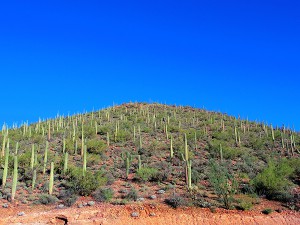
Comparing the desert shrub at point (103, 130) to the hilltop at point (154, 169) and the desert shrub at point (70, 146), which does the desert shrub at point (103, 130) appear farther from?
the desert shrub at point (70, 146)

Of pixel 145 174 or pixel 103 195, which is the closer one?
pixel 103 195

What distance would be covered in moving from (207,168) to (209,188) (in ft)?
11.3

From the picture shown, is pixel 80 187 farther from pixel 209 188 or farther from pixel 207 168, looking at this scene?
pixel 207 168

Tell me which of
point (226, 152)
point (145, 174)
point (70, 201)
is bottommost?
point (70, 201)

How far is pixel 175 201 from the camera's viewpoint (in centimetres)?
1465

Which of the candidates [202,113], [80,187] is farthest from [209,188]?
[202,113]

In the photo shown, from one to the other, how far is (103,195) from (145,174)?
3816 millimetres

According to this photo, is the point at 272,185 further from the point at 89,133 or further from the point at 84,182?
the point at 89,133

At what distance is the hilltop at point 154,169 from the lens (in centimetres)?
1566

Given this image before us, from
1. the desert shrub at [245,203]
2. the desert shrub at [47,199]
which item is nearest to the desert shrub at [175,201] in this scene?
the desert shrub at [245,203]

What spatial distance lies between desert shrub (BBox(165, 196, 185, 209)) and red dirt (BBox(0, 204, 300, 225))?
26 cm

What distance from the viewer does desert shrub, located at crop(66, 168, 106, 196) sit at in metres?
16.6

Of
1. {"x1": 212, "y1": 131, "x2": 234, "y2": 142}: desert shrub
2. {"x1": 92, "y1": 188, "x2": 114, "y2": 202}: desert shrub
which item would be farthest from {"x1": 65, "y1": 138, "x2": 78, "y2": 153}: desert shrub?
{"x1": 212, "y1": 131, "x2": 234, "y2": 142}: desert shrub

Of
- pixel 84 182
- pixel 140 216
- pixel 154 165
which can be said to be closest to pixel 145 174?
pixel 154 165
